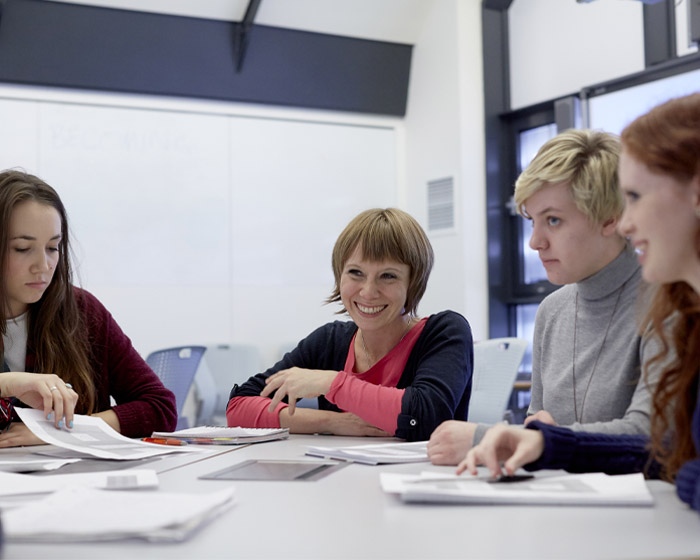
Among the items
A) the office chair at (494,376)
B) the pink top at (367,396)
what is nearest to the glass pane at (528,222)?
the office chair at (494,376)

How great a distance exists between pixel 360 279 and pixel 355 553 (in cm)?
137

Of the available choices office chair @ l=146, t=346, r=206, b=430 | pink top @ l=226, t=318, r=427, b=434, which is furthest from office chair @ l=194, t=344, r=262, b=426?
pink top @ l=226, t=318, r=427, b=434

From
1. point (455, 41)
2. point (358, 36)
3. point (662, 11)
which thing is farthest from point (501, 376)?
point (358, 36)

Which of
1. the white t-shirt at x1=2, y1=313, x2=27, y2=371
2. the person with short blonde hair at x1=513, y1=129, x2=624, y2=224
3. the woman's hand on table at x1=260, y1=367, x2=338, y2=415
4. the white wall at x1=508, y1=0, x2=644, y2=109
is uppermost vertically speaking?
the white wall at x1=508, y1=0, x2=644, y2=109

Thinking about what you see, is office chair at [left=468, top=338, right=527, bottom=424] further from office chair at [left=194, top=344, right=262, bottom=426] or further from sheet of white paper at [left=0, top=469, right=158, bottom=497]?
sheet of white paper at [left=0, top=469, right=158, bottom=497]

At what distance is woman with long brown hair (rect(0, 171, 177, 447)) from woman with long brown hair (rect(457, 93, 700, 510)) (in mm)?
1213

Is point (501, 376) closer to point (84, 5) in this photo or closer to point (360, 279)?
point (360, 279)

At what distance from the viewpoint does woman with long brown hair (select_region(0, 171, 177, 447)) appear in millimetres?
2139

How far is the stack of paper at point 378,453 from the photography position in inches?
61.2

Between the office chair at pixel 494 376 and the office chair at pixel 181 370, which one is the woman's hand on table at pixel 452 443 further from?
the office chair at pixel 181 370

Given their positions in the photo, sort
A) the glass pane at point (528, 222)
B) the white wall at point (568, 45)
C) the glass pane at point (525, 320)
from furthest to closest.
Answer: the glass pane at point (525, 320) → the glass pane at point (528, 222) → the white wall at point (568, 45)

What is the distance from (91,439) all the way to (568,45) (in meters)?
4.38

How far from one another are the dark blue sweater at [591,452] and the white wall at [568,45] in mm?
3953

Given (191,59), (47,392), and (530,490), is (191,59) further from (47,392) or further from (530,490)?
(530,490)
